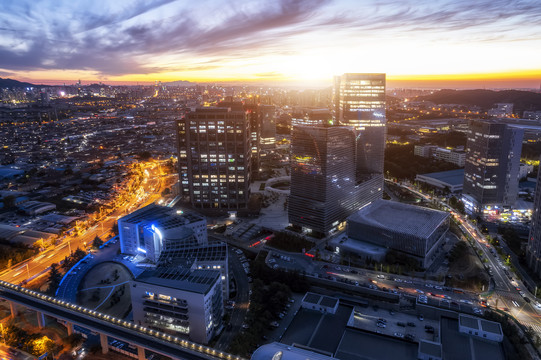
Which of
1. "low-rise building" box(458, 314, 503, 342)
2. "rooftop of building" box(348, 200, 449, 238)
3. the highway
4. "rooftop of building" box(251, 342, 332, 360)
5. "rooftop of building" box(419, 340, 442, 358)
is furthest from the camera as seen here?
"rooftop of building" box(348, 200, 449, 238)

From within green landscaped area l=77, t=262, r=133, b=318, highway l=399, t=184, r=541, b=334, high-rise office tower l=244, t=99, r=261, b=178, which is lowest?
highway l=399, t=184, r=541, b=334

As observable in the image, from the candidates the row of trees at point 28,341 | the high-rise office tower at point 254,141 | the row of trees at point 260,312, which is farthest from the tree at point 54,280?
the high-rise office tower at point 254,141

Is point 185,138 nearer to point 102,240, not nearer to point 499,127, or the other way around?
point 102,240

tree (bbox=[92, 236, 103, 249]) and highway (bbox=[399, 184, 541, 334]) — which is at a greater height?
tree (bbox=[92, 236, 103, 249])

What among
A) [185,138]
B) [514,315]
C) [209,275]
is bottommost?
[514,315]

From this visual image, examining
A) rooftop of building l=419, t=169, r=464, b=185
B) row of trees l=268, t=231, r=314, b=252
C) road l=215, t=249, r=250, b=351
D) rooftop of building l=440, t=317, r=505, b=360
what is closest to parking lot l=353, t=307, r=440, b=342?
rooftop of building l=440, t=317, r=505, b=360

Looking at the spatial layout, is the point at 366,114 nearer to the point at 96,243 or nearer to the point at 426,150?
the point at 426,150

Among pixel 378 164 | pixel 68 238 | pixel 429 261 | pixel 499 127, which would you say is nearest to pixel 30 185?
pixel 68 238

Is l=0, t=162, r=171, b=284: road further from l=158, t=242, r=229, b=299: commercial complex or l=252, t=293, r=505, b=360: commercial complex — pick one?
l=252, t=293, r=505, b=360: commercial complex
